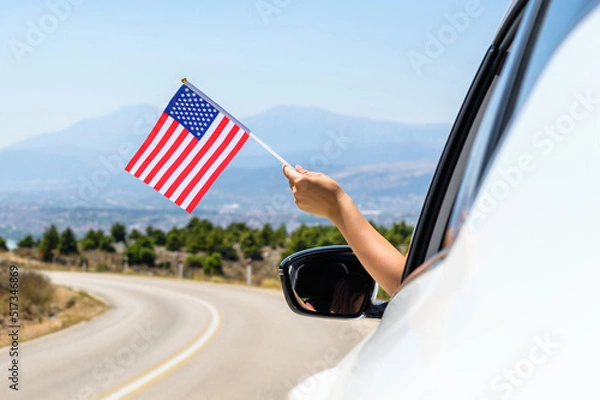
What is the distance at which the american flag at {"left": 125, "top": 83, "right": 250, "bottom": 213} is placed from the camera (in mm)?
4672

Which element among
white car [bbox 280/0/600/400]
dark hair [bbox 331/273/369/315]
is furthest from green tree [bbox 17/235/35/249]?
white car [bbox 280/0/600/400]

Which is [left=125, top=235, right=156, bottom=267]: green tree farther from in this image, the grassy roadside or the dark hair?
the dark hair

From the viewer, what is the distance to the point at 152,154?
15.7ft

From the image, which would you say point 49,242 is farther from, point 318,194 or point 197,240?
point 318,194

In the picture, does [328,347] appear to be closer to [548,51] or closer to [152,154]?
[152,154]

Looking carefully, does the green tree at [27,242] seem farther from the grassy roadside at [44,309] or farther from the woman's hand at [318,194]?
the woman's hand at [318,194]

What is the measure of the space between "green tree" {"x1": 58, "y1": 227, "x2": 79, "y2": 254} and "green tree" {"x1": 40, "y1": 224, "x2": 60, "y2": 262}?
28 centimetres

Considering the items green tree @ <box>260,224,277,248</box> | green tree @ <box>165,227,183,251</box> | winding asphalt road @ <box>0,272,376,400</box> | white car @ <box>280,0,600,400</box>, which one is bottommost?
winding asphalt road @ <box>0,272,376,400</box>

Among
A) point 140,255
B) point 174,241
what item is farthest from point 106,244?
point 140,255

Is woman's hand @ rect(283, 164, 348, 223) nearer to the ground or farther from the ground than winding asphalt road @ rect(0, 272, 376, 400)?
farther from the ground

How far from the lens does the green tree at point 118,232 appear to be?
57625 millimetres

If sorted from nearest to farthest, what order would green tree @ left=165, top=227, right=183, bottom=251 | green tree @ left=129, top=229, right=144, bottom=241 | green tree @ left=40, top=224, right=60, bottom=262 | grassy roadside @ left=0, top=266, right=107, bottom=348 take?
1. grassy roadside @ left=0, top=266, right=107, bottom=348
2. green tree @ left=40, top=224, right=60, bottom=262
3. green tree @ left=165, top=227, right=183, bottom=251
4. green tree @ left=129, top=229, right=144, bottom=241

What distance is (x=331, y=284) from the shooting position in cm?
256

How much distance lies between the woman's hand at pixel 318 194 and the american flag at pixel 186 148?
94.9 inches
